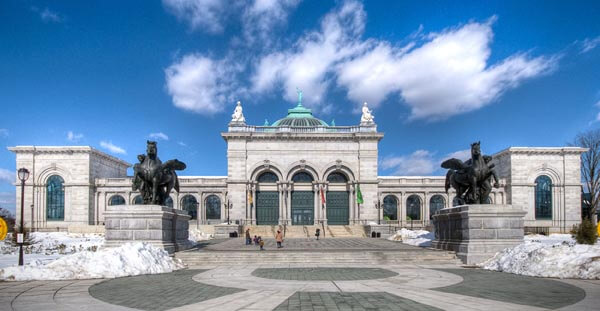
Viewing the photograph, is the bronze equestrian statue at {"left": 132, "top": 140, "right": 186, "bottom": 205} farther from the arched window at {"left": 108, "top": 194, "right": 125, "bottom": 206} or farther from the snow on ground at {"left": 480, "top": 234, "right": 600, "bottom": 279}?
the arched window at {"left": 108, "top": 194, "right": 125, "bottom": 206}

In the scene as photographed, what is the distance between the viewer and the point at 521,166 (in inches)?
2589

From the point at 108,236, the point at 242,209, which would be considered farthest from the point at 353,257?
the point at 242,209

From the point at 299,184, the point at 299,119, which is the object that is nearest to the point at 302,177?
the point at 299,184

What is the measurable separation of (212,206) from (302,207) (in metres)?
15.1

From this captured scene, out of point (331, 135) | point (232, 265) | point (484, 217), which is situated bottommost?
point (232, 265)

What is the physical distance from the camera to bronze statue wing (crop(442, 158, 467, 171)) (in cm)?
2247

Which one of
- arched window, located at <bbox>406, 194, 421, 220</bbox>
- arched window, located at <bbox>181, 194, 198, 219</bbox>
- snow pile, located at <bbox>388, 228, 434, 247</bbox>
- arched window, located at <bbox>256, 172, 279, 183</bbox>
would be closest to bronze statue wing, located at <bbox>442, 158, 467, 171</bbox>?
snow pile, located at <bbox>388, 228, 434, 247</bbox>

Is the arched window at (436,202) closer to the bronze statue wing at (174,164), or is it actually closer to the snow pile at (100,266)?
the bronze statue wing at (174,164)

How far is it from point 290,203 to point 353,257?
38.0 m

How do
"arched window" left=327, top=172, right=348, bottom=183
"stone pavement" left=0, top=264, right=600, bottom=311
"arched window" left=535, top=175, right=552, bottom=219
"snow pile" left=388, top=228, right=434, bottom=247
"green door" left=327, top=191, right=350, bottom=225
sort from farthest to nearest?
"arched window" left=535, top=175, right=552, bottom=219
"arched window" left=327, top=172, right=348, bottom=183
"green door" left=327, top=191, right=350, bottom=225
"snow pile" left=388, top=228, right=434, bottom=247
"stone pavement" left=0, top=264, right=600, bottom=311

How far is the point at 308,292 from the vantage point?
12562 mm

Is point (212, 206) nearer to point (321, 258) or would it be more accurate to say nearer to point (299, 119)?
point (299, 119)

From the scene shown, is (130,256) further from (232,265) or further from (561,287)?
(561,287)

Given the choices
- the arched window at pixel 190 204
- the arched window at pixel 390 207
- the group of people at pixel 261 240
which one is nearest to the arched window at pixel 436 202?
the arched window at pixel 390 207
